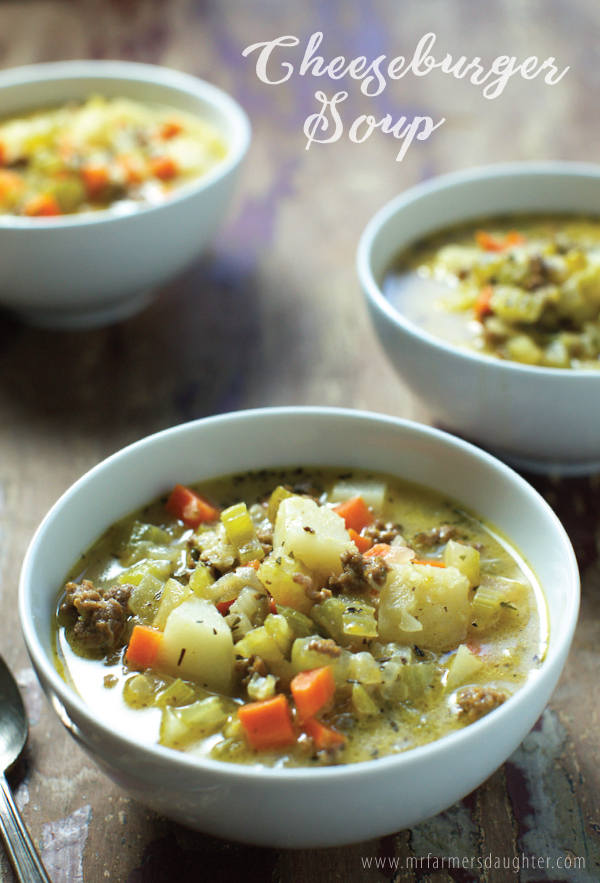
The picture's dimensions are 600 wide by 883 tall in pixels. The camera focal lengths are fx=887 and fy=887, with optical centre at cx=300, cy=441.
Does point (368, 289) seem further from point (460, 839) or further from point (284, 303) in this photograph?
point (460, 839)

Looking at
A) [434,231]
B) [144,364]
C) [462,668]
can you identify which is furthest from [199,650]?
[434,231]

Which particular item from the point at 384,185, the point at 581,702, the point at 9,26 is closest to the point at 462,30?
the point at 384,185

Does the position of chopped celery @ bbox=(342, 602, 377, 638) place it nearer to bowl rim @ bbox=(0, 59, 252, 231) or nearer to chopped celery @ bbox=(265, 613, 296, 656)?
chopped celery @ bbox=(265, 613, 296, 656)

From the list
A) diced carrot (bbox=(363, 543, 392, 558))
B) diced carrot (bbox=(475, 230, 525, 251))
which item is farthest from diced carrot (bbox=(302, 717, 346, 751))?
diced carrot (bbox=(475, 230, 525, 251))

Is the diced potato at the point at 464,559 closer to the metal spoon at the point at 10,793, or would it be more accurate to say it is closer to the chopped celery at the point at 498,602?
the chopped celery at the point at 498,602

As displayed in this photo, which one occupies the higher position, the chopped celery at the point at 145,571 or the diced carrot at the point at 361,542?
the diced carrot at the point at 361,542

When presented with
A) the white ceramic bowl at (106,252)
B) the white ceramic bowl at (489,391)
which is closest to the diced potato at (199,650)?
the white ceramic bowl at (489,391)
